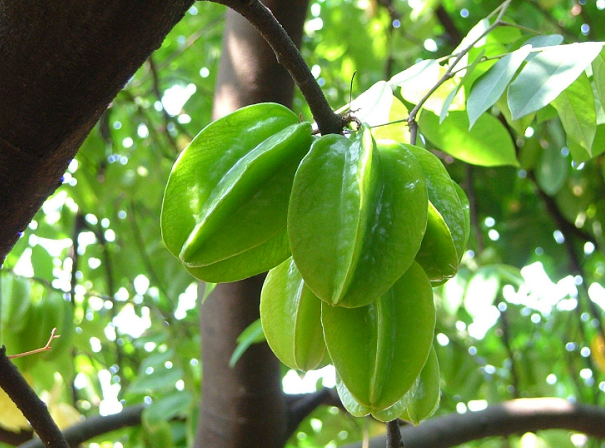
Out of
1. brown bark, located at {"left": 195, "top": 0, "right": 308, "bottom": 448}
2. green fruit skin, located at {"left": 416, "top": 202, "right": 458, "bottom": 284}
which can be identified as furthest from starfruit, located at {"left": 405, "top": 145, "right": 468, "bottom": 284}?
brown bark, located at {"left": 195, "top": 0, "right": 308, "bottom": 448}

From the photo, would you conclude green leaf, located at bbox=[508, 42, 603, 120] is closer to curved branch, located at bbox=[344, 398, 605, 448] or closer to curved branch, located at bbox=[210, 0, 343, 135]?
curved branch, located at bbox=[210, 0, 343, 135]

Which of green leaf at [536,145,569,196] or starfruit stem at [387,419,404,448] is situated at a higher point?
starfruit stem at [387,419,404,448]

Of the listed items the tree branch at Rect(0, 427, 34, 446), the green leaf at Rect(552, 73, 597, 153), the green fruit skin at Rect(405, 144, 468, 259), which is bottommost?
the tree branch at Rect(0, 427, 34, 446)

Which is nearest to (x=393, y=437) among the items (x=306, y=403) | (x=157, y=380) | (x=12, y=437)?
(x=306, y=403)

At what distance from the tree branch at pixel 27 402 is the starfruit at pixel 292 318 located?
0.32 meters

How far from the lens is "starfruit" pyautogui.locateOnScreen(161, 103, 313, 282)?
0.74 m

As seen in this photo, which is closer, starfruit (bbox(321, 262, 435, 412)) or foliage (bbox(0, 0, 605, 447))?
starfruit (bbox(321, 262, 435, 412))

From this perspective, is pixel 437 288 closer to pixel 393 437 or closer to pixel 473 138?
pixel 473 138

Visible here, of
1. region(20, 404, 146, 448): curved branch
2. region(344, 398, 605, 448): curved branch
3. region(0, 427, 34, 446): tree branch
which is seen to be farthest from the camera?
region(0, 427, 34, 446): tree branch

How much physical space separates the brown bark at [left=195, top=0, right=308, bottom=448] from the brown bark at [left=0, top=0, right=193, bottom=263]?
3.01 feet

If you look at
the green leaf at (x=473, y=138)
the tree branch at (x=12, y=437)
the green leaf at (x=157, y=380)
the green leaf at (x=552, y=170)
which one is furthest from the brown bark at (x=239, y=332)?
the green leaf at (x=552, y=170)

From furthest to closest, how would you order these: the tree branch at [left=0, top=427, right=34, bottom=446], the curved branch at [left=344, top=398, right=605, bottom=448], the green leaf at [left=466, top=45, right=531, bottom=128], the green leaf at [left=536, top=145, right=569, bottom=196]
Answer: the green leaf at [left=536, top=145, right=569, bottom=196]
the tree branch at [left=0, top=427, right=34, bottom=446]
the curved branch at [left=344, top=398, right=605, bottom=448]
the green leaf at [left=466, top=45, right=531, bottom=128]

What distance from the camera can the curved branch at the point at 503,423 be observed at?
1.51 meters

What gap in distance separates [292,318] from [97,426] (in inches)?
51.6
